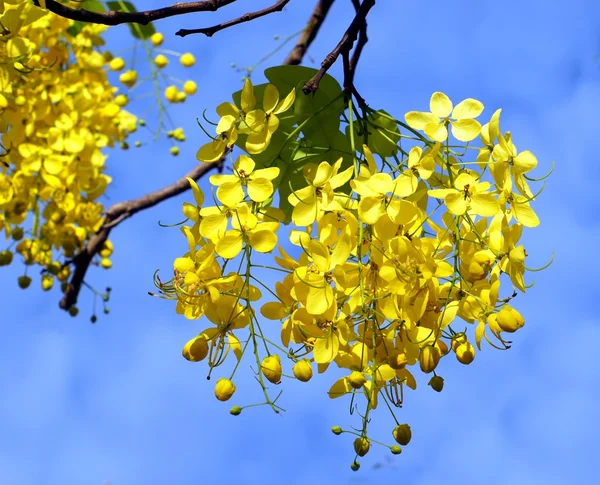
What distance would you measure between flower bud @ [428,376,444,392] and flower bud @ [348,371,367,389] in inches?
4.7

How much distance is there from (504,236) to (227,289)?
0.35 meters

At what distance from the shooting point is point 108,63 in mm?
2527

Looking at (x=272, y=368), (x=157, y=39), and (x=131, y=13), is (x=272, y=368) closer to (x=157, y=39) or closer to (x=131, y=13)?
(x=131, y=13)

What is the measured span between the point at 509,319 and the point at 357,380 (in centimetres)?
20

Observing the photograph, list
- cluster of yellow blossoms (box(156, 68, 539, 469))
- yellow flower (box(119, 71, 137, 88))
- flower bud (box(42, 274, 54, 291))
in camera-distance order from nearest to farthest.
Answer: cluster of yellow blossoms (box(156, 68, 539, 469)) < flower bud (box(42, 274, 54, 291)) < yellow flower (box(119, 71, 137, 88))

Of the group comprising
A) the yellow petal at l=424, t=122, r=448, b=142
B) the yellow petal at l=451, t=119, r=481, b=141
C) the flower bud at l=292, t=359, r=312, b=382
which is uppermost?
the yellow petal at l=451, t=119, r=481, b=141

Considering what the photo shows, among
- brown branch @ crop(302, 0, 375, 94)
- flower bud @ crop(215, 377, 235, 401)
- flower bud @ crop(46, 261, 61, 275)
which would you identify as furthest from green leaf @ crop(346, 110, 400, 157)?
flower bud @ crop(46, 261, 61, 275)

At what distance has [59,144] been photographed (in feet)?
7.14

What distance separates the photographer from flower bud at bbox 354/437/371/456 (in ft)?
3.11

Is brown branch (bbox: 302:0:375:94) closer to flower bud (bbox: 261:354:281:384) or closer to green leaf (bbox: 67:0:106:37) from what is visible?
flower bud (bbox: 261:354:281:384)

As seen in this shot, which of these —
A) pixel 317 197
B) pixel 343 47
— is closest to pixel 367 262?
pixel 317 197

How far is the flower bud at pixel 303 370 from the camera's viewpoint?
3.03 feet

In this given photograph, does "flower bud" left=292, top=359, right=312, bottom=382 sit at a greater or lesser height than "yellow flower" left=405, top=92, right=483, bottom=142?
lesser

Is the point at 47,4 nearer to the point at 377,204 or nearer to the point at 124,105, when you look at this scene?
the point at 377,204
